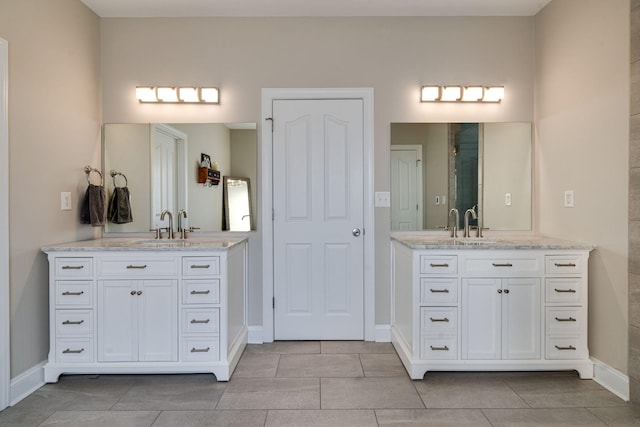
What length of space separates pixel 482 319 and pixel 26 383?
Answer: 8.96ft

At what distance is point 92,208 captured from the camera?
306cm

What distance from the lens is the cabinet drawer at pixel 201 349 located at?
265 cm

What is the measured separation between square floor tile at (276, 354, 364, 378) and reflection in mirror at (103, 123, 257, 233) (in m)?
1.21

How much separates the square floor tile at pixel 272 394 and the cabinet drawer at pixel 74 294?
1030 millimetres

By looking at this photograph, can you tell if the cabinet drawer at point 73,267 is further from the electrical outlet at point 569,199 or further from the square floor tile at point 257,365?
the electrical outlet at point 569,199

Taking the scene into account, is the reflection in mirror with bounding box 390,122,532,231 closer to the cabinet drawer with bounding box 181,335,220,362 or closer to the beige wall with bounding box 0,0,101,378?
the cabinet drawer with bounding box 181,335,220,362

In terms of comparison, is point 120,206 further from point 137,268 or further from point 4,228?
point 4,228

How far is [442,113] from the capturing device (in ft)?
11.1

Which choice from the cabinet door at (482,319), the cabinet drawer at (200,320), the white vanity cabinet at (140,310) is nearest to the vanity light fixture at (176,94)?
the white vanity cabinet at (140,310)

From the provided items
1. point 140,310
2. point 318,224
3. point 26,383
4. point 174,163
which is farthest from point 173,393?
point 174,163

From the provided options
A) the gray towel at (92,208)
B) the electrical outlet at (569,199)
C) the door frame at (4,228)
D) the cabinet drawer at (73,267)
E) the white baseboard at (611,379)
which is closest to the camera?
the door frame at (4,228)

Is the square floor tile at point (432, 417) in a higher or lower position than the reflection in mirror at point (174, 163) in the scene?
lower

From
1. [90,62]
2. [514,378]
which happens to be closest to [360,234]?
[514,378]

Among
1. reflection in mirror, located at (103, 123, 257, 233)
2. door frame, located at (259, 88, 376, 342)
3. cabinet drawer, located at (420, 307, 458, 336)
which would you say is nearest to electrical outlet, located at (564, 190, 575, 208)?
cabinet drawer, located at (420, 307, 458, 336)
